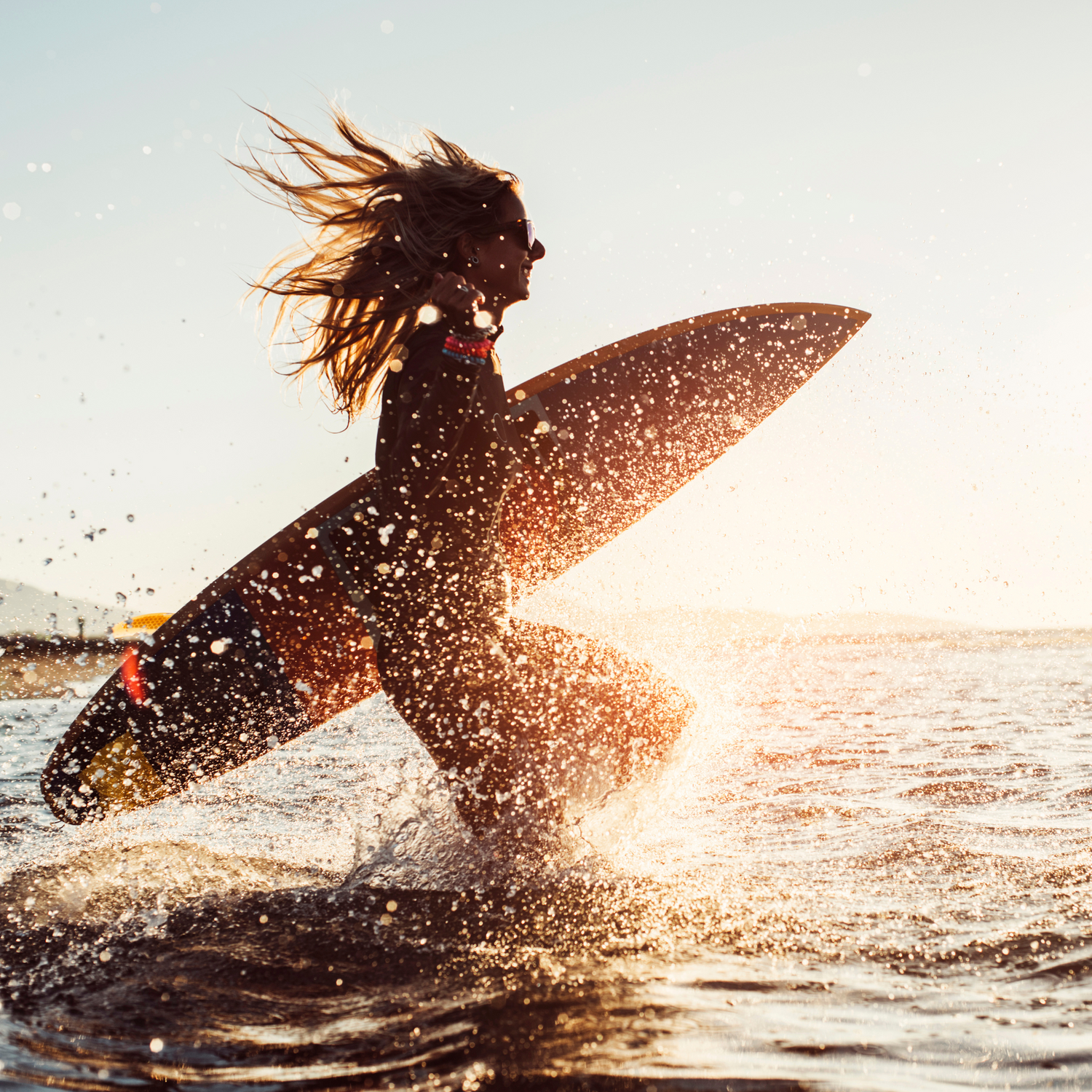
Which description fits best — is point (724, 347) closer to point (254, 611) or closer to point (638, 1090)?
point (254, 611)

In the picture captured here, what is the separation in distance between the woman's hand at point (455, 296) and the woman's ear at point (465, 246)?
35cm

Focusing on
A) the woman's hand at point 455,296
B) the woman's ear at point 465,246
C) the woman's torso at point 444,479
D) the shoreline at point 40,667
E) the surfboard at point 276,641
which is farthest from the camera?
the shoreline at point 40,667

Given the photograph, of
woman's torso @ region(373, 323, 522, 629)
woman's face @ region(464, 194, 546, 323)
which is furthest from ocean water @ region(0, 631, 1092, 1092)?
woman's face @ region(464, 194, 546, 323)

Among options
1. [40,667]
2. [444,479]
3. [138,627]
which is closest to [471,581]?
[444,479]

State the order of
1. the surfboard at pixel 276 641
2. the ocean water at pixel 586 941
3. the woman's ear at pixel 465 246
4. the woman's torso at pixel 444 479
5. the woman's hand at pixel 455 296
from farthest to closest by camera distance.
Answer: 1. the surfboard at pixel 276 641
2. the woman's ear at pixel 465 246
3. the woman's hand at pixel 455 296
4. the woman's torso at pixel 444 479
5. the ocean water at pixel 586 941

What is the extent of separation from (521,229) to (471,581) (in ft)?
4.59

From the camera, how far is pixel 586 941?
2.24m

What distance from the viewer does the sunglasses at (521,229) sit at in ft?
10.4

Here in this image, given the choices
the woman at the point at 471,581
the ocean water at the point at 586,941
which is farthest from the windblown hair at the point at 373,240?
the ocean water at the point at 586,941

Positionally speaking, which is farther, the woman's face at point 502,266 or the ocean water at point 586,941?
the woman's face at point 502,266

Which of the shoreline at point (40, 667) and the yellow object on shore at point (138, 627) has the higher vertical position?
the shoreline at point (40, 667)

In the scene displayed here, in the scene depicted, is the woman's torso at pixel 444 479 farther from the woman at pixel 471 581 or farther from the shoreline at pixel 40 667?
the shoreline at pixel 40 667

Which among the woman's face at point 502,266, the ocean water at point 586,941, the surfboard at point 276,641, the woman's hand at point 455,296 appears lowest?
the ocean water at point 586,941

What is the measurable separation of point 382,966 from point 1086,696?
9.80 m
